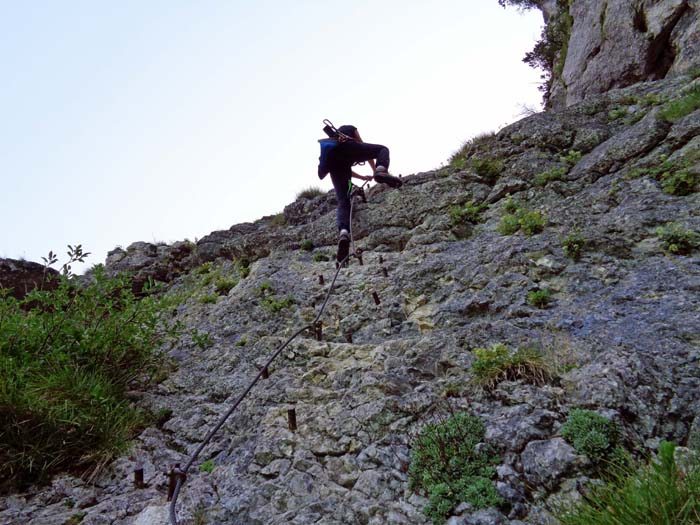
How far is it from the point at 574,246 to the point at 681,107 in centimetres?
450

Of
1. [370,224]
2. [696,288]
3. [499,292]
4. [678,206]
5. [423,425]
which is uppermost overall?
[370,224]

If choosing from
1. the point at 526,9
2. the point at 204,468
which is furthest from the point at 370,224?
the point at 526,9

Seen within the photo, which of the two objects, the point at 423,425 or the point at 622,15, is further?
the point at 622,15

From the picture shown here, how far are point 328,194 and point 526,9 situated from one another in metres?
16.2

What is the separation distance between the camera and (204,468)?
3.88 m

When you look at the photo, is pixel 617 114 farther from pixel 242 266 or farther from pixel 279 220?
pixel 242 266

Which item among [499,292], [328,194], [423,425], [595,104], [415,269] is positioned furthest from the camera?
[328,194]

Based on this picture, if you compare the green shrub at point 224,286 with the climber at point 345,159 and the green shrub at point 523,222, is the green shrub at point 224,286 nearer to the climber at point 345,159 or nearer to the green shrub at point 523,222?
the climber at point 345,159

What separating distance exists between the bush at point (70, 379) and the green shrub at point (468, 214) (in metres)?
4.91

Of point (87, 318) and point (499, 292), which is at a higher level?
point (87, 318)

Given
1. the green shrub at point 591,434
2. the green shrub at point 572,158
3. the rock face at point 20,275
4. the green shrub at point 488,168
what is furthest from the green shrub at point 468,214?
the rock face at point 20,275

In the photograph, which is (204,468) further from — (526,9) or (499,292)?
(526,9)

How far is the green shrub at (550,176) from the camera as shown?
785 cm

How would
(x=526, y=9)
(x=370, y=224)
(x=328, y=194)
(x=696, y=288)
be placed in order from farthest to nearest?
1. (x=526, y=9)
2. (x=328, y=194)
3. (x=370, y=224)
4. (x=696, y=288)
